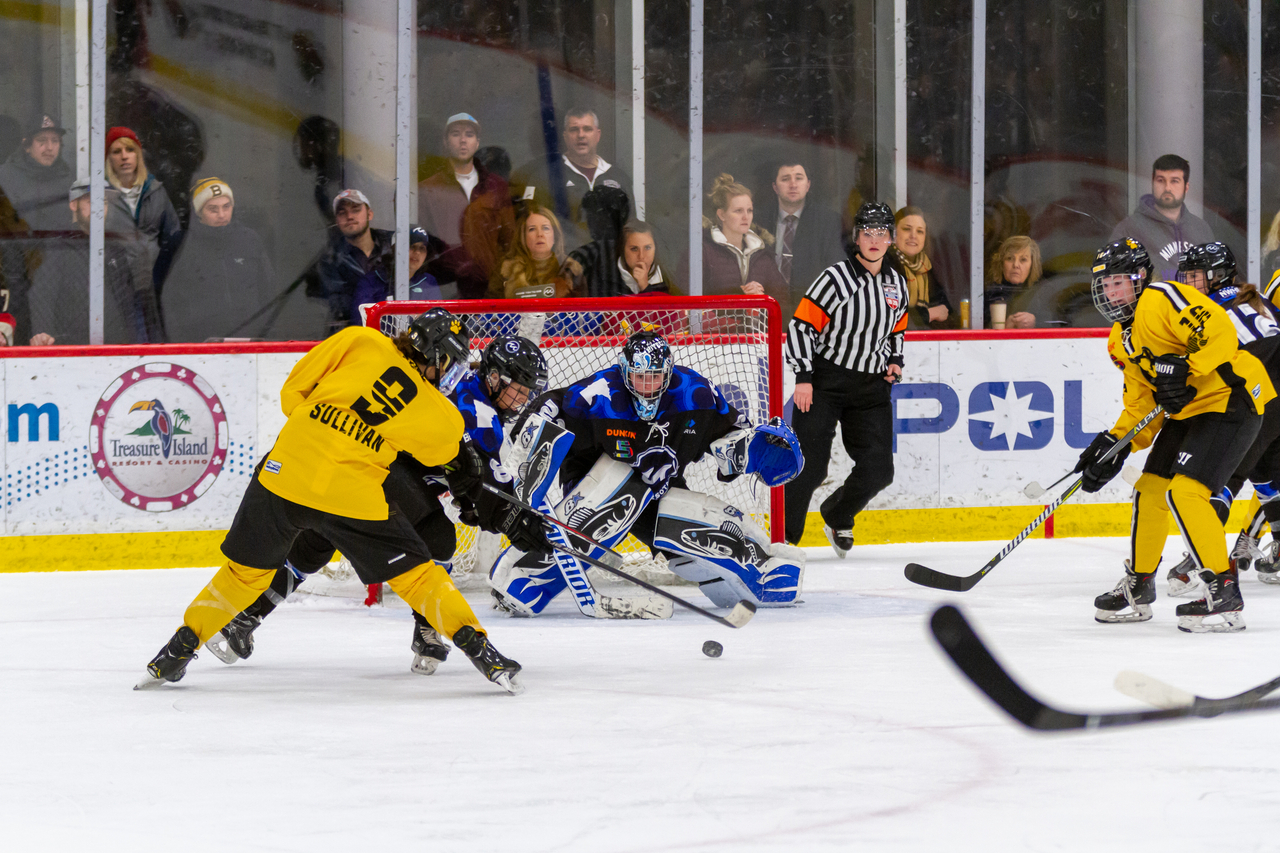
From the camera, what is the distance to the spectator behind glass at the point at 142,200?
5312mm

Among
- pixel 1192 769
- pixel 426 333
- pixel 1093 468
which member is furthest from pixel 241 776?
pixel 1093 468

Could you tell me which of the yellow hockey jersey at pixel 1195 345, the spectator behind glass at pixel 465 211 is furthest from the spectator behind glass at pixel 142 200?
the yellow hockey jersey at pixel 1195 345

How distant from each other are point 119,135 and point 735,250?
2.44 m

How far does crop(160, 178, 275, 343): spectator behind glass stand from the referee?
2.06 meters

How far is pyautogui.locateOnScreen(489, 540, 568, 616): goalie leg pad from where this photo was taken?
4.20 m

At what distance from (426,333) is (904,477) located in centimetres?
302

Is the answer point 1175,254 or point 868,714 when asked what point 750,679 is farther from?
point 1175,254

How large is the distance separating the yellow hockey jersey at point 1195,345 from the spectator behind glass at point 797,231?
7.50ft

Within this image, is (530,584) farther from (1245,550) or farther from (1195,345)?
(1245,550)

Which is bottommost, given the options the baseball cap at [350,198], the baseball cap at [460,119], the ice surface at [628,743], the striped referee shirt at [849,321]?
the ice surface at [628,743]

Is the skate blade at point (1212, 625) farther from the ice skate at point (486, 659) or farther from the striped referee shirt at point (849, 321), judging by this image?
the ice skate at point (486, 659)

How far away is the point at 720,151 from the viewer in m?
6.05

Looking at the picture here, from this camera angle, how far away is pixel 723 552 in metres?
4.21

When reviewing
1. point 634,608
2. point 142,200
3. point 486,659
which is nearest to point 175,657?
point 486,659
